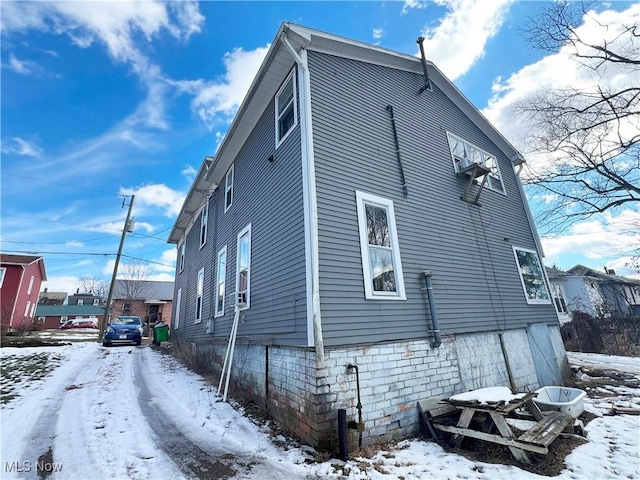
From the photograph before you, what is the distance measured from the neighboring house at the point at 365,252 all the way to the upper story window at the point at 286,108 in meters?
0.04

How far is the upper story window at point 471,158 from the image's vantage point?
8051 mm

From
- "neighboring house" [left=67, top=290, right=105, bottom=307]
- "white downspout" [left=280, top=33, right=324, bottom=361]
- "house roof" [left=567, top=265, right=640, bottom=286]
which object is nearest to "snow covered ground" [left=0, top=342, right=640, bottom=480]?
"white downspout" [left=280, top=33, right=324, bottom=361]

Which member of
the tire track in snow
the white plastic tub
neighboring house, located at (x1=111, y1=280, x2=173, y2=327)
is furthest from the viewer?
neighboring house, located at (x1=111, y1=280, x2=173, y2=327)

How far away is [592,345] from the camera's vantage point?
1360 centimetres

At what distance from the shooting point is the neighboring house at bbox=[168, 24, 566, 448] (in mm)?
4312

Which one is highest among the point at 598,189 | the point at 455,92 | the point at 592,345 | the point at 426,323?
the point at 455,92

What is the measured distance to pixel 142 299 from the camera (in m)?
36.0

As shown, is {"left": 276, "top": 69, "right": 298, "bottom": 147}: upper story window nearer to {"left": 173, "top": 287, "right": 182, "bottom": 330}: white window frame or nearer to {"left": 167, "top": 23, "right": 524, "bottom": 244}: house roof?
{"left": 167, "top": 23, "right": 524, "bottom": 244}: house roof

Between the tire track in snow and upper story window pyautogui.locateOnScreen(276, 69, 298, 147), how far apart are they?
541 centimetres

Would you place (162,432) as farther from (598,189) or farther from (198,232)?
(598,189)

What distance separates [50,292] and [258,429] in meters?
77.2

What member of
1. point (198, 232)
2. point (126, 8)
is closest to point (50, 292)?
point (198, 232)

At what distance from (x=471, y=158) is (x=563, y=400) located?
6720 millimetres

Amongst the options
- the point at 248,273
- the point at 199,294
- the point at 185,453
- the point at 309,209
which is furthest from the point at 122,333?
the point at 309,209
